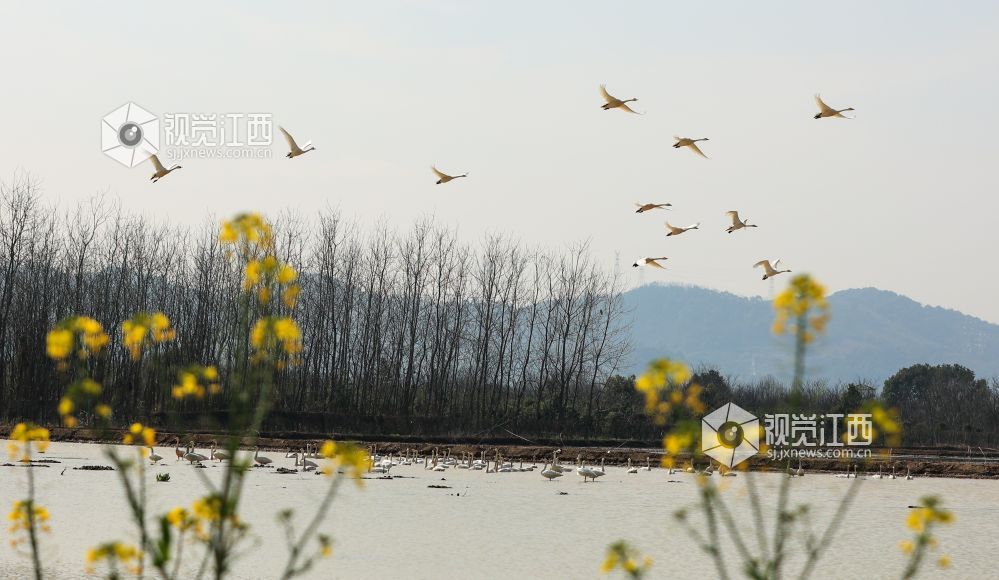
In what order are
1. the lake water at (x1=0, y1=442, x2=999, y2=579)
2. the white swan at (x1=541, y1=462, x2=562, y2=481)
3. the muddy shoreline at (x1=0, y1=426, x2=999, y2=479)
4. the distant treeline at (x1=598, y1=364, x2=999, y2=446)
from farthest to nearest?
the distant treeline at (x1=598, y1=364, x2=999, y2=446) → the muddy shoreline at (x1=0, y1=426, x2=999, y2=479) → the white swan at (x1=541, y1=462, x2=562, y2=481) → the lake water at (x1=0, y1=442, x2=999, y2=579)

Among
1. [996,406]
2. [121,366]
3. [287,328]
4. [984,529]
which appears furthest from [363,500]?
[996,406]

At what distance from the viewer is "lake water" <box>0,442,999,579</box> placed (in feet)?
34.5

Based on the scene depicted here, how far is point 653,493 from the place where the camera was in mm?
20422

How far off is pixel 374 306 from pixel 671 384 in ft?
150

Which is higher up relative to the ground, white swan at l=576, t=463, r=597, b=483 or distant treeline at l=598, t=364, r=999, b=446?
distant treeline at l=598, t=364, r=999, b=446

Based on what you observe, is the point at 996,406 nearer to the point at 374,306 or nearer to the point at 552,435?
the point at 552,435

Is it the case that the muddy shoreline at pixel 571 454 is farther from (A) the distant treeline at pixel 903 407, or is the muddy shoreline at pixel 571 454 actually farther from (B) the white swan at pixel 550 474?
(A) the distant treeline at pixel 903 407

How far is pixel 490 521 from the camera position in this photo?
14.8 meters

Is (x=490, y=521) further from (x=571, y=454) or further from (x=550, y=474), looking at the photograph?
(x=571, y=454)

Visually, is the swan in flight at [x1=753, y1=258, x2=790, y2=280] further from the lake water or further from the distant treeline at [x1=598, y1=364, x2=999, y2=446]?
the distant treeline at [x1=598, y1=364, x2=999, y2=446]

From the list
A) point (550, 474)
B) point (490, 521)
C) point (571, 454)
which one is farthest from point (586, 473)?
point (490, 521)

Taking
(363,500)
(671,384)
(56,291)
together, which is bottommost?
(363,500)

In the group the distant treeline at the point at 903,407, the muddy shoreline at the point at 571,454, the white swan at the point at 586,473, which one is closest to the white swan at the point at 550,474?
the white swan at the point at 586,473

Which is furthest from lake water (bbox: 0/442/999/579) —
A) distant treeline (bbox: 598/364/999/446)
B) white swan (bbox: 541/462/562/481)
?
distant treeline (bbox: 598/364/999/446)
